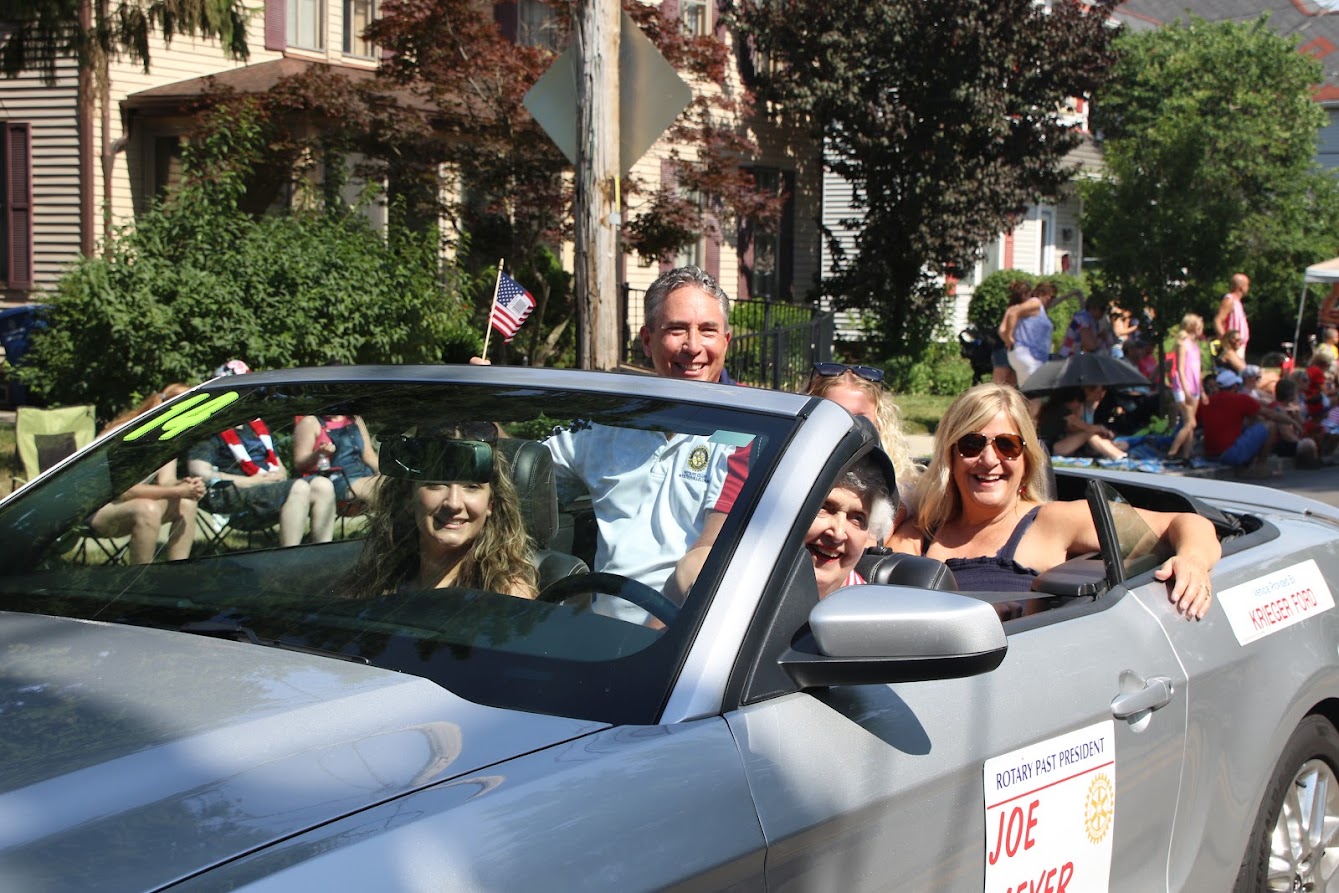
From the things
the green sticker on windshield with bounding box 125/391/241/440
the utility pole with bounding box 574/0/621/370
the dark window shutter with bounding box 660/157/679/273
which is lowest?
the green sticker on windshield with bounding box 125/391/241/440

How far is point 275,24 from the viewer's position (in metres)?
17.3

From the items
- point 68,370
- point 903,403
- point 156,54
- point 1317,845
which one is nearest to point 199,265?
point 68,370

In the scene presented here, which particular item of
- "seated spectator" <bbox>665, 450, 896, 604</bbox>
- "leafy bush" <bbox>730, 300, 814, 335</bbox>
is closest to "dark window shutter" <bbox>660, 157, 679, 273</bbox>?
"leafy bush" <bbox>730, 300, 814, 335</bbox>

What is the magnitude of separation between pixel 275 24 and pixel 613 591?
16404 mm

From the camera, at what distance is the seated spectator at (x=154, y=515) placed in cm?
279

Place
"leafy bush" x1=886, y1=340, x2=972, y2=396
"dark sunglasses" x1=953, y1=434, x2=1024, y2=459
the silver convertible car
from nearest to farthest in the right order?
the silver convertible car
"dark sunglasses" x1=953, y1=434, x2=1024, y2=459
"leafy bush" x1=886, y1=340, x2=972, y2=396

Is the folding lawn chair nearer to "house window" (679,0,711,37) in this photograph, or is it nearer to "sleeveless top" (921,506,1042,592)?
"sleeveless top" (921,506,1042,592)

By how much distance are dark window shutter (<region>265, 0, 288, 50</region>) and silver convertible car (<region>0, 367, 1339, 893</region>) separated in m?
15.3

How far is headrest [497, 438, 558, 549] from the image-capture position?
2.79 m

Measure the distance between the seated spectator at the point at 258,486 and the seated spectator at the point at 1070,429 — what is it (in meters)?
11.2

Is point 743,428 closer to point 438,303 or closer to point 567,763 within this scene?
point 567,763

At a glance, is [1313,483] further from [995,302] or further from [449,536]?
[995,302]

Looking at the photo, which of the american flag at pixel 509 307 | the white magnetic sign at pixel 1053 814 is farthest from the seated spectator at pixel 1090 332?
the white magnetic sign at pixel 1053 814

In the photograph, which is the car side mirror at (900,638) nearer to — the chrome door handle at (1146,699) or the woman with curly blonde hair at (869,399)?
the chrome door handle at (1146,699)
